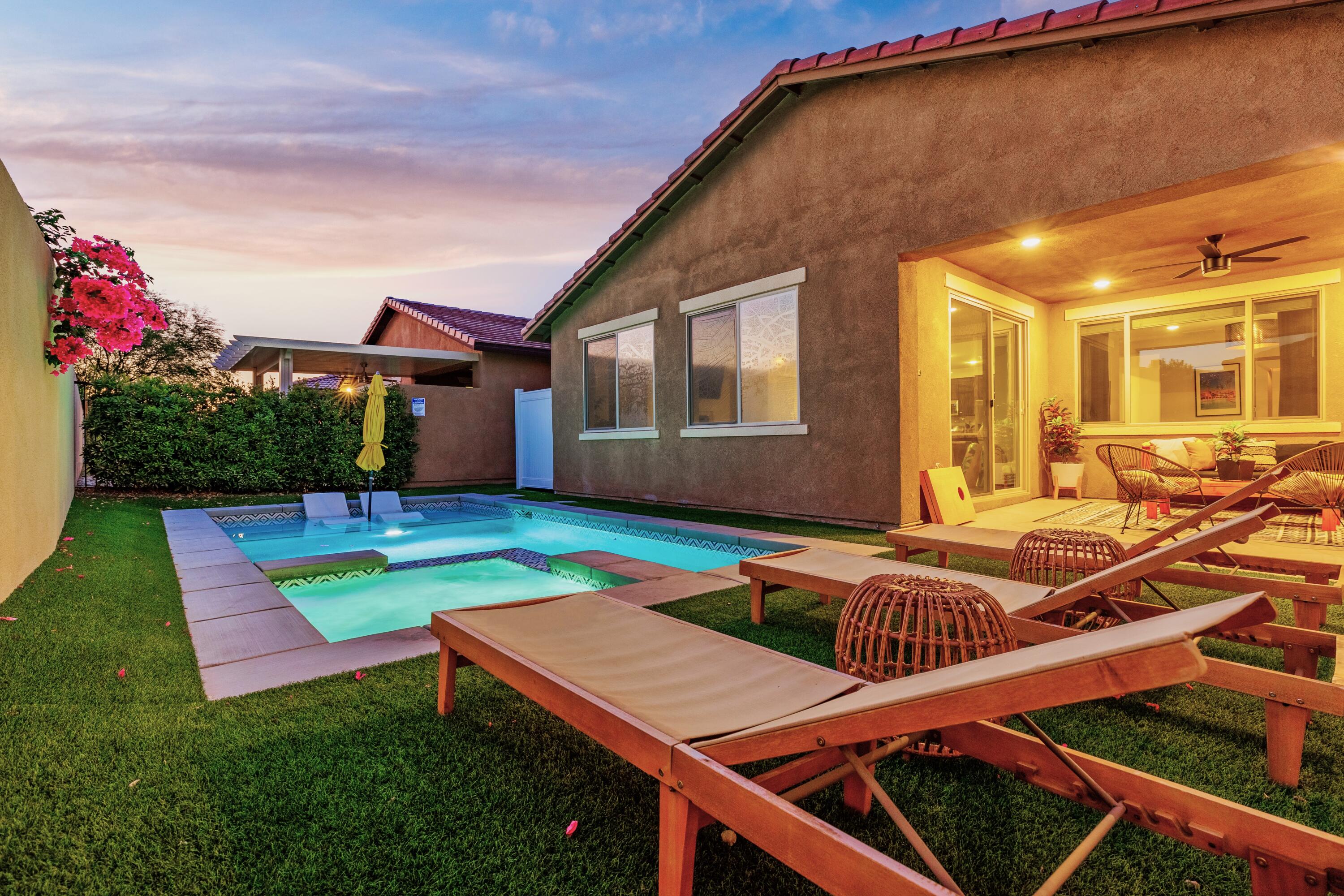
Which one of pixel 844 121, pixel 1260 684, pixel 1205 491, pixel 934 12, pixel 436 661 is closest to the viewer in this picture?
pixel 1260 684

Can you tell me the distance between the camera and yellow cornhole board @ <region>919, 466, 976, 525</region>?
6.70 m

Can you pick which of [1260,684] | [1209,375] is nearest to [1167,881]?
[1260,684]

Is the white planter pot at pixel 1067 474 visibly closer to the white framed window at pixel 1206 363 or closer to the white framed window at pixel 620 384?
the white framed window at pixel 1206 363

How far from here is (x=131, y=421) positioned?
9641 mm

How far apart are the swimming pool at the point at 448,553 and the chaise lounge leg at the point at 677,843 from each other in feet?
9.80

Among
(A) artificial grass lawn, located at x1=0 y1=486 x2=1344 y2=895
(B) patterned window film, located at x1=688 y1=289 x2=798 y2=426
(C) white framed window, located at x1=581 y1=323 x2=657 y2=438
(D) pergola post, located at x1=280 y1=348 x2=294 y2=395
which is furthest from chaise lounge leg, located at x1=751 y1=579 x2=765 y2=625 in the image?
(D) pergola post, located at x1=280 y1=348 x2=294 y2=395

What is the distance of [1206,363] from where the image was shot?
350 inches

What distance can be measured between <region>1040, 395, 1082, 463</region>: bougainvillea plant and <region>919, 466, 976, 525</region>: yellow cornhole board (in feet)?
10.4

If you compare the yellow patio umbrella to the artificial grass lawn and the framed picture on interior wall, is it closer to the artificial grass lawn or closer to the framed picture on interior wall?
the artificial grass lawn

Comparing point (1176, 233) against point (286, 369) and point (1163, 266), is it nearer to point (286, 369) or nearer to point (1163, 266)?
point (1163, 266)

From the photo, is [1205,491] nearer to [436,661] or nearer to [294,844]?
[436,661]

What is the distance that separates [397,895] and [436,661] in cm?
151

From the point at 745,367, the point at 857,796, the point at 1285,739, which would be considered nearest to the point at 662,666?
the point at 857,796

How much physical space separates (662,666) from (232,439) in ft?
37.3
